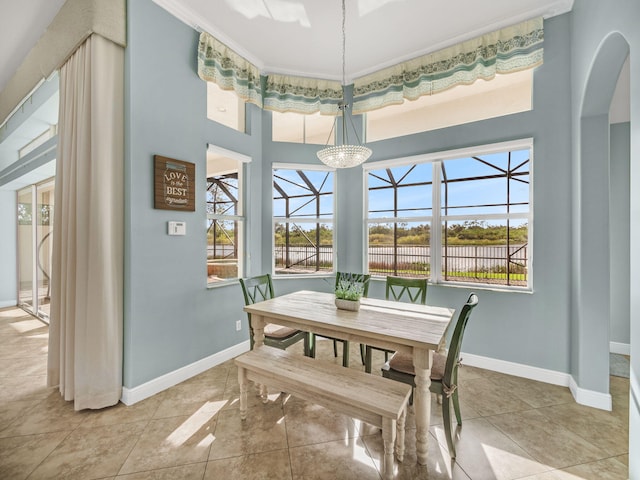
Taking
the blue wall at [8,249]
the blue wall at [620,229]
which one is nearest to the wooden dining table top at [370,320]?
the blue wall at [620,229]

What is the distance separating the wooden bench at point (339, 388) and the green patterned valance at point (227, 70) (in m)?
2.69

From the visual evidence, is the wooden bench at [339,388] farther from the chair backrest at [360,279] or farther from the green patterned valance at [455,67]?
the green patterned valance at [455,67]

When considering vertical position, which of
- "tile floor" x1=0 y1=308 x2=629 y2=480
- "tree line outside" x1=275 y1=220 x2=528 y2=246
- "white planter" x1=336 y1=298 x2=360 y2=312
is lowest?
"tile floor" x1=0 y1=308 x2=629 y2=480

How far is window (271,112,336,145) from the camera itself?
3.65 m

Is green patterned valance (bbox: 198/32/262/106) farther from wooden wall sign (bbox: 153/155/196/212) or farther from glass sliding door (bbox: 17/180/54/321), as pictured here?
glass sliding door (bbox: 17/180/54/321)

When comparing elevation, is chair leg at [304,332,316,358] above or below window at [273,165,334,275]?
below

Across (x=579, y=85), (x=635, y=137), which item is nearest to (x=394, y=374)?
(x=635, y=137)

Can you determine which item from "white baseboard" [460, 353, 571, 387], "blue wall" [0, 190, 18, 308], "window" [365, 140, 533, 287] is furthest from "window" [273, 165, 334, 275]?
"blue wall" [0, 190, 18, 308]

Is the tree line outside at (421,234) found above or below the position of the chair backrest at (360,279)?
above

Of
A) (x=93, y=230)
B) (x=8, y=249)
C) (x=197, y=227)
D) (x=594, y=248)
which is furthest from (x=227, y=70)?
(x=8, y=249)

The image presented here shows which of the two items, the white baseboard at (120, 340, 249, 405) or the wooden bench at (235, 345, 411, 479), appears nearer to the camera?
the wooden bench at (235, 345, 411, 479)

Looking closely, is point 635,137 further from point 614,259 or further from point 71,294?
point 71,294

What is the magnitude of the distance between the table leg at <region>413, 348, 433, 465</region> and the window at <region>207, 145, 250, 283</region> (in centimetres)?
222

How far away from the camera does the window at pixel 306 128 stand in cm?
365
